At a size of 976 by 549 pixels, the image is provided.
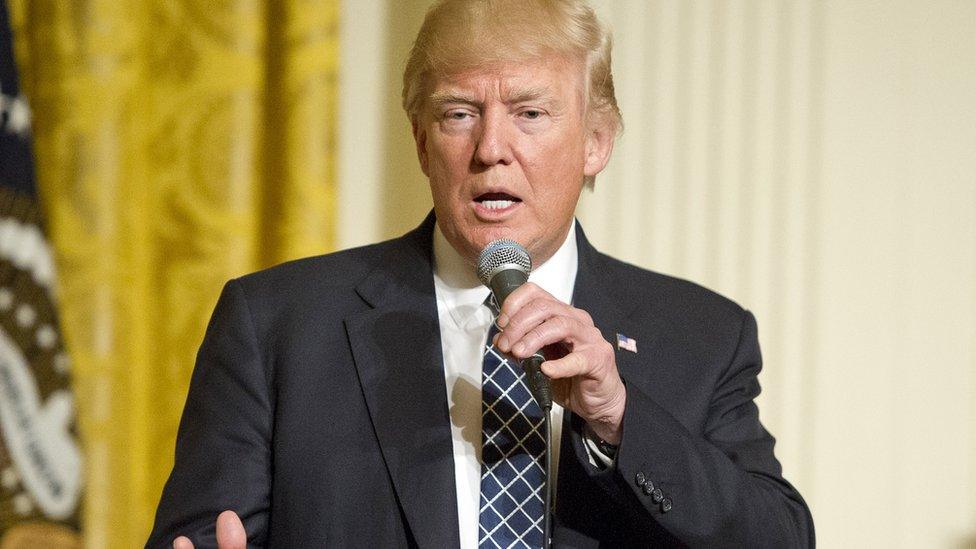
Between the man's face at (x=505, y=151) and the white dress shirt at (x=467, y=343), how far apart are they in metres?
0.07

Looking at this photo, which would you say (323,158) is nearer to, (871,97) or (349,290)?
(349,290)

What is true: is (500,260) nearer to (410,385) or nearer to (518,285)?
(518,285)

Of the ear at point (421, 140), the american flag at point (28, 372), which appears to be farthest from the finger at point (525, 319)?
the american flag at point (28, 372)

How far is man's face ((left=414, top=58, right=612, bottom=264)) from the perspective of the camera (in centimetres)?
201

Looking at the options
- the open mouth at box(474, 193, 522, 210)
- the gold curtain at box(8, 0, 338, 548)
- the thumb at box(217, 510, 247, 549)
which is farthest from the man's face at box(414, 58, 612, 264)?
the gold curtain at box(8, 0, 338, 548)

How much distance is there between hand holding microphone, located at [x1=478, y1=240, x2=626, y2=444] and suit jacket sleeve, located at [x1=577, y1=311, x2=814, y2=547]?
49mm

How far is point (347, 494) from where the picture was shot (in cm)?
194

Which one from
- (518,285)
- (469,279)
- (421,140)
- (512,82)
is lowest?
(469,279)

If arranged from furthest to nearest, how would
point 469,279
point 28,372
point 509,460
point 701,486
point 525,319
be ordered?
1. point 28,372
2. point 469,279
3. point 509,460
4. point 701,486
5. point 525,319

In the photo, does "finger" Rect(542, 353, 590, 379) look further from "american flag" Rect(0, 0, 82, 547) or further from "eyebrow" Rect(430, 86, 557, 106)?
"american flag" Rect(0, 0, 82, 547)

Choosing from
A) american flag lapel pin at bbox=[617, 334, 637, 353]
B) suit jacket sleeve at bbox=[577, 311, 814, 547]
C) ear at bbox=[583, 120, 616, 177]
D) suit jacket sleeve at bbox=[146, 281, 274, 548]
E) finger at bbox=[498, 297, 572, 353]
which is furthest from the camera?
ear at bbox=[583, 120, 616, 177]

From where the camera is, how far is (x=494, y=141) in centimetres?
199

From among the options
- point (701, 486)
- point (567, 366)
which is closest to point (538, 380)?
point (567, 366)

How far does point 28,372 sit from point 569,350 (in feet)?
4.81
